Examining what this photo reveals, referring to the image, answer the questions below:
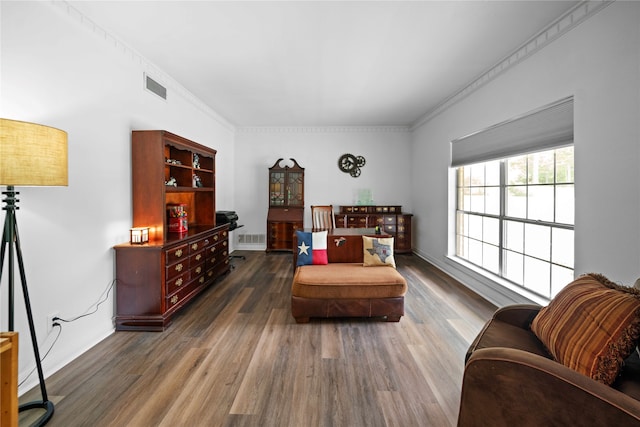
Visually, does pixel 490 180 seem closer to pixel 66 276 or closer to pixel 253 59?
pixel 253 59

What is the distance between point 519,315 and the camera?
72.4 inches

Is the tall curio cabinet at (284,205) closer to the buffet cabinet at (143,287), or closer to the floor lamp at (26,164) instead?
the buffet cabinet at (143,287)

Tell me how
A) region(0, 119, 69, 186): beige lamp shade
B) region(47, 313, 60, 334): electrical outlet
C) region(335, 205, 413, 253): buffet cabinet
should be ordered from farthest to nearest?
region(335, 205, 413, 253): buffet cabinet
region(47, 313, 60, 334): electrical outlet
region(0, 119, 69, 186): beige lamp shade

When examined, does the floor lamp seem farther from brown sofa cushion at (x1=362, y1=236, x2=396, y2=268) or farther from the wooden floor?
brown sofa cushion at (x1=362, y1=236, x2=396, y2=268)

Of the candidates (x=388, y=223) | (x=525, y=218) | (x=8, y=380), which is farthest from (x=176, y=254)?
(x=388, y=223)

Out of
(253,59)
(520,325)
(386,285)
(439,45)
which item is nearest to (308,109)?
(253,59)

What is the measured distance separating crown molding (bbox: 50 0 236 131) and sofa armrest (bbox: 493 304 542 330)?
381 cm

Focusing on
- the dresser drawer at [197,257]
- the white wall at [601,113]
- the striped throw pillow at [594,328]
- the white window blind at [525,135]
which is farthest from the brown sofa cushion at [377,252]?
the dresser drawer at [197,257]

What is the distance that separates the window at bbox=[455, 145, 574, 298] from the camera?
2637 mm

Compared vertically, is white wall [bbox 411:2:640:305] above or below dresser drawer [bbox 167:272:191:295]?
above

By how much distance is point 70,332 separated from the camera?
226 cm

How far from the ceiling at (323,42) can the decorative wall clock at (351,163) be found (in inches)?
80.1

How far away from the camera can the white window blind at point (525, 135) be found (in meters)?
2.46

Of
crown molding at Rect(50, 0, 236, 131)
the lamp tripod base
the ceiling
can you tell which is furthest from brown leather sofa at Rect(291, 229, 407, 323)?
crown molding at Rect(50, 0, 236, 131)
